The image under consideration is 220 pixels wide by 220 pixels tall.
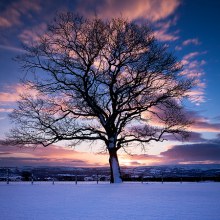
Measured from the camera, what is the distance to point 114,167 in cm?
2875

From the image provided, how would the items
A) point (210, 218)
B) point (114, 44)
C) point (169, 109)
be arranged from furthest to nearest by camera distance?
point (169, 109) → point (114, 44) → point (210, 218)

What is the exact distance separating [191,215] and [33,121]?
20.6m

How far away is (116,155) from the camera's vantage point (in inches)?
1145

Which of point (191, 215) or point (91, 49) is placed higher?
point (91, 49)

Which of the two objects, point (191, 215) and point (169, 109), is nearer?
point (191, 215)

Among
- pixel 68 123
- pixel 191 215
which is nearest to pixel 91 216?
pixel 191 215

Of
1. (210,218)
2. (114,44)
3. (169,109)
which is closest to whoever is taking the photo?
(210,218)

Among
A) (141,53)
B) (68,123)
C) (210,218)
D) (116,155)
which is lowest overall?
(210,218)

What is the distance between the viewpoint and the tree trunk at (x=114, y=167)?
28.5m

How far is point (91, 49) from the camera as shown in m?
27.3

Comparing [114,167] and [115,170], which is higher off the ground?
[114,167]

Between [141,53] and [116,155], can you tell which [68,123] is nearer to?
[116,155]

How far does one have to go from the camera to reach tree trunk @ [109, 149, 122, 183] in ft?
93.5

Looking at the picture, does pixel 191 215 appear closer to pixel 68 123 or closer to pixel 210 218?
pixel 210 218
